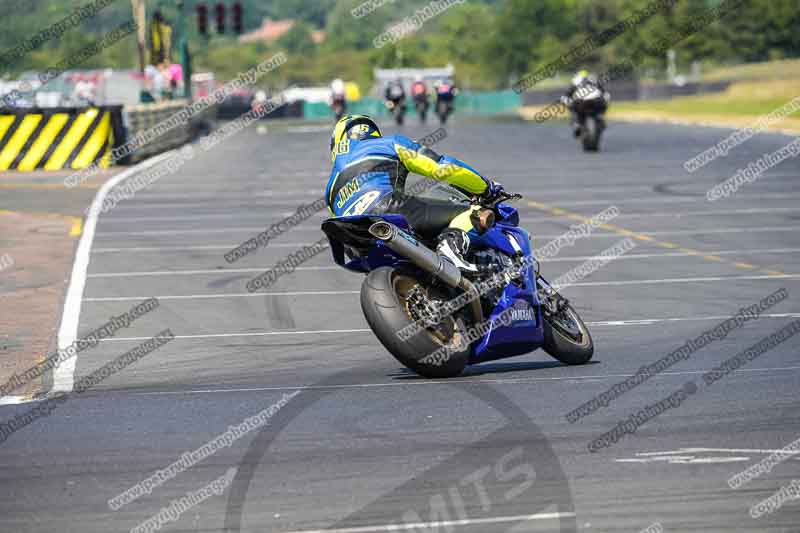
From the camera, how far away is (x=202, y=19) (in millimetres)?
54969

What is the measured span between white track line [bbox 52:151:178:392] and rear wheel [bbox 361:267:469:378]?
215 cm

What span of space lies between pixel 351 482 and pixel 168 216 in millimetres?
16086

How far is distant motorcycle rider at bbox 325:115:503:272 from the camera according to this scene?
9.16 m

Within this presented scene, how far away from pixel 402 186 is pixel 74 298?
18.0ft

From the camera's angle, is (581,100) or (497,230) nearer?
(497,230)

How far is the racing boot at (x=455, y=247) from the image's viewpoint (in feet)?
30.1

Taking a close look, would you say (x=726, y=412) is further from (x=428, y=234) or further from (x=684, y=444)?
(x=428, y=234)

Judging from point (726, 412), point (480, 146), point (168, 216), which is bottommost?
point (480, 146)

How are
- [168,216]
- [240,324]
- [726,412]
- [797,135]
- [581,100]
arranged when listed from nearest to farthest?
[726,412] → [240,324] → [168,216] → [581,100] → [797,135]

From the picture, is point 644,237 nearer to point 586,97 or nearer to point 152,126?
point 586,97

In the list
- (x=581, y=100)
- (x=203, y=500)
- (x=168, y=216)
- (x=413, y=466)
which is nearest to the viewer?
(x=203, y=500)

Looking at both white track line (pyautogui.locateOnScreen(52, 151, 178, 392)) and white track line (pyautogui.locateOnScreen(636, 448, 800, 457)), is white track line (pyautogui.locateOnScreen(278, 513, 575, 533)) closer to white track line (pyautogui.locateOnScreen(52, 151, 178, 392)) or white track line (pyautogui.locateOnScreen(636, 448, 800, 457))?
white track line (pyautogui.locateOnScreen(636, 448, 800, 457))

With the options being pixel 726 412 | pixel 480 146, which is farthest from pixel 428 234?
pixel 480 146

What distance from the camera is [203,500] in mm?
6363
